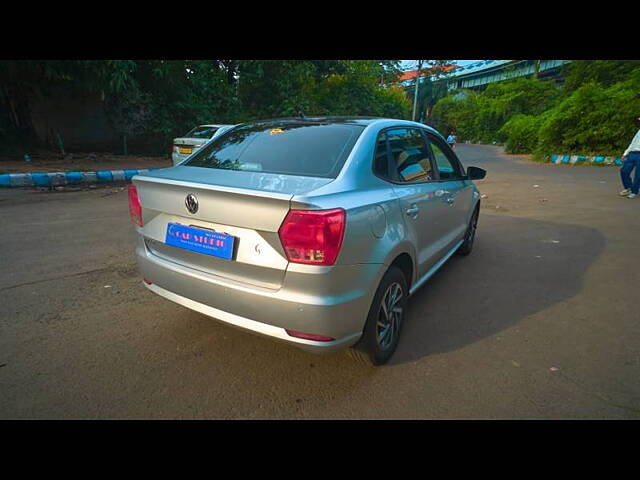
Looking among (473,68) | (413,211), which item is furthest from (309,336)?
(473,68)

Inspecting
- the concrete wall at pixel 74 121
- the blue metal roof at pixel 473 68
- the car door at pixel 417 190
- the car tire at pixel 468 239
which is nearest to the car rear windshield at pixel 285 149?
the car door at pixel 417 190

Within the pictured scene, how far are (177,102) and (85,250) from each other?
1128 cm

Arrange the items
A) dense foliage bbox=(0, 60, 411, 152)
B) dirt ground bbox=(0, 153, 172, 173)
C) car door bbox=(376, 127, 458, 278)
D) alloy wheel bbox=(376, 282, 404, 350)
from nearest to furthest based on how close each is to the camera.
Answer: alloy wheel bbox=(376, 282, 404, 350) → car door bbox=(376, 127, 458, 278) → dirt ground bbox=(0, 153, 172, 173) → dense foliage bbox=(0, 60, 411, 152)

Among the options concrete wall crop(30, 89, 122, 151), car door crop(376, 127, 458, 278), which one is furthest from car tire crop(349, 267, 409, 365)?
concrete wall crop(30, 89, 122, 151)

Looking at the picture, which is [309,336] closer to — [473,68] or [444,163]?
[444,163]

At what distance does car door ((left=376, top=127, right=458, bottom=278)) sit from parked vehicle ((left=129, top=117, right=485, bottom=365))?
0.05 ft

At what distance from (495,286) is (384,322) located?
187 cm

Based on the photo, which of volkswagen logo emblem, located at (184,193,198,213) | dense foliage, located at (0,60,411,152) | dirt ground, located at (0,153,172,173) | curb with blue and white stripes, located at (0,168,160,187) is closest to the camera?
volkswagen logo emblem, located at (184,193,198,213)

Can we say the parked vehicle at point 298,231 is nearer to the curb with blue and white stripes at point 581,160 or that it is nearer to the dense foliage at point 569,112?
the curb with blue and white stripes at point 581,160

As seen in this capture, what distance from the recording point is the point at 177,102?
13664 mm

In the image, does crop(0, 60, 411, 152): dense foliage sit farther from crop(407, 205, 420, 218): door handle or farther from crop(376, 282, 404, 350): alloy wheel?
crop(376, 282, 404, 350): alloy wheel

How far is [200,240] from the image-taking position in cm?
201

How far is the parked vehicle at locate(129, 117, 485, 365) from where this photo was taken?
1777mm
